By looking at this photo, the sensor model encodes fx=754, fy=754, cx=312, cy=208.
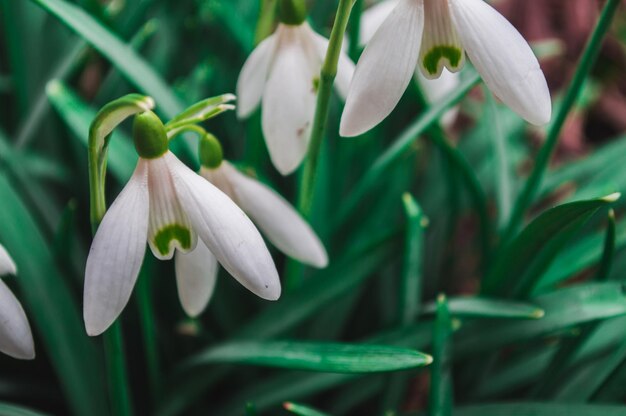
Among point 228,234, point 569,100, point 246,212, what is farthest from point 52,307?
point 569,100

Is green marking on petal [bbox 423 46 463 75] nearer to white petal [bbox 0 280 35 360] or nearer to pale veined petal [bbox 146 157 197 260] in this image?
pale veined petal [bbox 146 157 197 260]

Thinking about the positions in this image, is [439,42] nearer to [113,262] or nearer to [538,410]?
[113,262]

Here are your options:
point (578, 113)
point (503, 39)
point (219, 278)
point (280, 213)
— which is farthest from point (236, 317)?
point (578, 113)

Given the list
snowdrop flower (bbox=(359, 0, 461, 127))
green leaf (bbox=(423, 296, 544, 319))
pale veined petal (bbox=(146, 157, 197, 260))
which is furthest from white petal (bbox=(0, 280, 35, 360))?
snowdrop flower (bbox=(359, 0, 461, 127))

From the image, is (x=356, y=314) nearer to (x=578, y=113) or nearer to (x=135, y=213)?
(x=135, y=213)

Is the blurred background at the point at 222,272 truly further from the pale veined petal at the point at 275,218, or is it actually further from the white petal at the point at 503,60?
the white petal at the point at 503,60

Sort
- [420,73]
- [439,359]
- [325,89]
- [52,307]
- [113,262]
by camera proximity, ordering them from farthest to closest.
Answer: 1. [420,73]
2. [52,307]
3. [439,359]
4. [325,89]
5. [113,262]

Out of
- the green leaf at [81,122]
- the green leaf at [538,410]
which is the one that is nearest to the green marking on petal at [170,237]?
the green leaf at [81,122]
